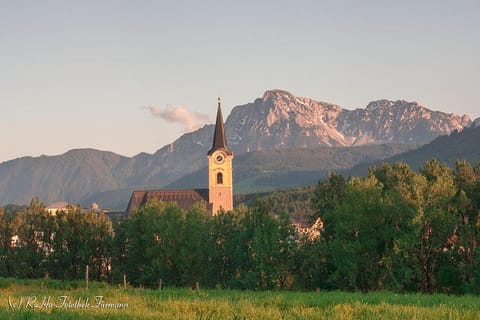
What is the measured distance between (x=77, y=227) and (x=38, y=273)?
7405 mm

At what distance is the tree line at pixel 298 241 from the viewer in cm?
5647

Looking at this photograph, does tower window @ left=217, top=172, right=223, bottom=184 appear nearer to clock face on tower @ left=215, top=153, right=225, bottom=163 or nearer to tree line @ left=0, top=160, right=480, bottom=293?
clock face on tower @ left=215, top=153, right=225, bottom=163

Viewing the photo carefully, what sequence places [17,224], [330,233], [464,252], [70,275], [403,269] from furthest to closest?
[17,224]
[70,275]
[330,233]
[464,252]
[403,269]

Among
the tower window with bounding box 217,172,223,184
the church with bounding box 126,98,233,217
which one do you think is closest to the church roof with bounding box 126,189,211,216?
the church with bounding box 126,98,233,217

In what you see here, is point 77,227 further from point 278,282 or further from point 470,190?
point 470,190

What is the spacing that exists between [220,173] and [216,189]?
3.88 m

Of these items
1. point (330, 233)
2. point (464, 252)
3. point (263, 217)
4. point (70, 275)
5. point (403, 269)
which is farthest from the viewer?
point (70, 275)

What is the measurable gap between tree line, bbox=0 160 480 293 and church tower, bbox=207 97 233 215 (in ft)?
173

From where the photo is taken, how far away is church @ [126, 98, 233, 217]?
138 meters

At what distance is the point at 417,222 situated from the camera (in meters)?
55.2

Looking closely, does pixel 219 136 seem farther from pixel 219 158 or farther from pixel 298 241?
pixel 298 241

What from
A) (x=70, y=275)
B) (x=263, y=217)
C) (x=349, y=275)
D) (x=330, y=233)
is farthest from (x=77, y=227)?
(x=349, y=275)

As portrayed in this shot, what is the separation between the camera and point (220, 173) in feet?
461

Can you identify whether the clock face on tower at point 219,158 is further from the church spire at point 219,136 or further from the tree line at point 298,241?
the tree line at point 298,241
